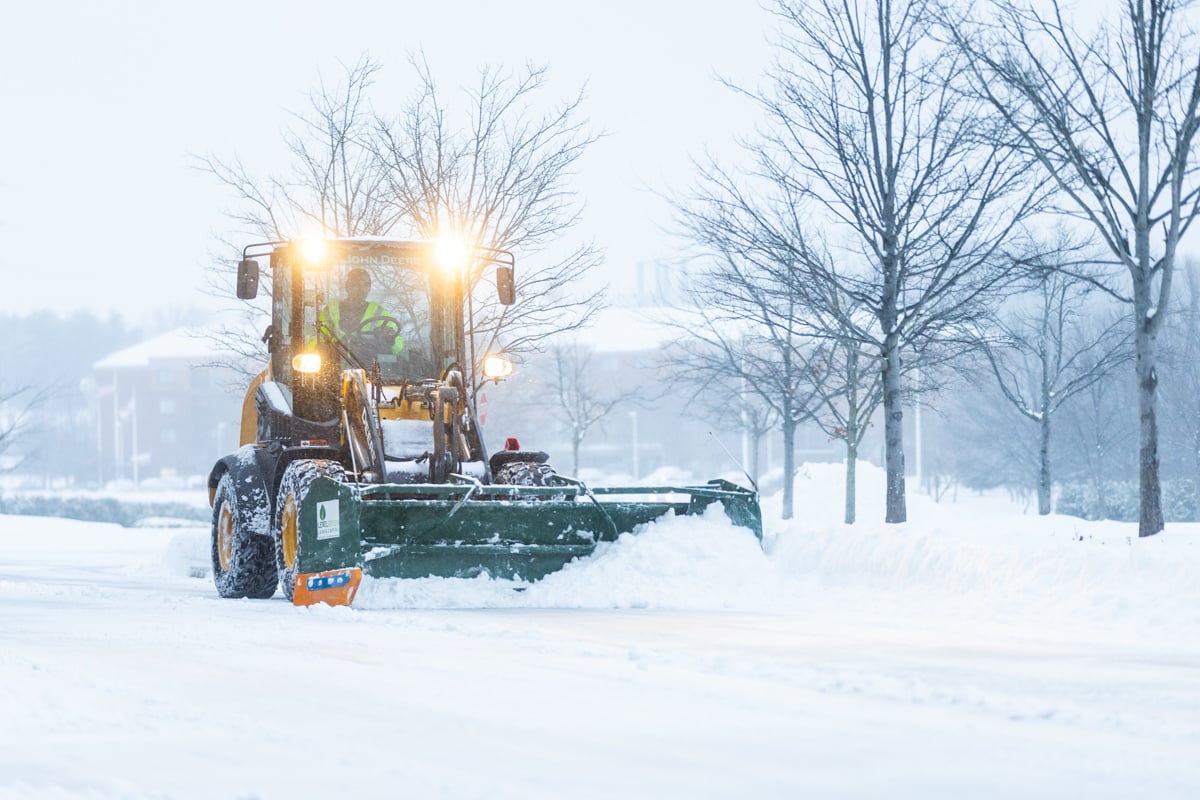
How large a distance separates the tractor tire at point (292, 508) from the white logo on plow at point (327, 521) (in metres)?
0.19

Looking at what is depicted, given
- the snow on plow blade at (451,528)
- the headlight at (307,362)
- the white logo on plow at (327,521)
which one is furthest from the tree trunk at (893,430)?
the white logo on plow at (327,521)

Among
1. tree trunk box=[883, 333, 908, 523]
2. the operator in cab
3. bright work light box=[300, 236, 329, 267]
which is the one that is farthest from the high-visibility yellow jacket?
tree trunk box=[883, 333, 908, 523]

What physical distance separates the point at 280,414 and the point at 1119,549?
6493mm

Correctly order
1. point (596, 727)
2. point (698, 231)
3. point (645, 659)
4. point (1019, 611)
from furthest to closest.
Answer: point (698, 231) → point (1019, 611) → point (645, 659) → point (596, 727)

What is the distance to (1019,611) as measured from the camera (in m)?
10.4

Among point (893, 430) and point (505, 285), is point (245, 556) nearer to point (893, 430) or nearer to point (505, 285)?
point (505, 285)

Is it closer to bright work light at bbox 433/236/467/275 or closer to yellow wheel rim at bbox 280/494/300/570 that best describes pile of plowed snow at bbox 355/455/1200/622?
yellow wheel rim at bbox 280/494/300/570

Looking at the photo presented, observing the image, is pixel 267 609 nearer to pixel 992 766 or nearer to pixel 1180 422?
pixel 992 766

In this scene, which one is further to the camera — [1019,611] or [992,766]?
[1019,611]

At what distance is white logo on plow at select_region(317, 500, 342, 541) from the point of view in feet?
Answer: 34.3

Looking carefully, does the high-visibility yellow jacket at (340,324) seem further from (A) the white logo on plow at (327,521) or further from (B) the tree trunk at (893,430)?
(B) the tree trunk at (893,430)

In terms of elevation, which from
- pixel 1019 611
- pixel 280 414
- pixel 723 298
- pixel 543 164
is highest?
pixel 543 164

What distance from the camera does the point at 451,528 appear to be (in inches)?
423

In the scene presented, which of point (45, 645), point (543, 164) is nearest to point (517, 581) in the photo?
point (45, 645)
